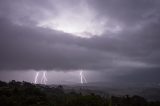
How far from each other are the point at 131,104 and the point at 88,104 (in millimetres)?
27039

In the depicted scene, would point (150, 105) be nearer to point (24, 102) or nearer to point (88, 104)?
point (88, 104)

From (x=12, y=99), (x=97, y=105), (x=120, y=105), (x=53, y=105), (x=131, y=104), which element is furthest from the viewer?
(x=131, y=104)

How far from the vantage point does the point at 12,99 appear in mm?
62031

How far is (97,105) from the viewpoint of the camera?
53562mm

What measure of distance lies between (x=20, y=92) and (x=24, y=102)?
15.7 metres

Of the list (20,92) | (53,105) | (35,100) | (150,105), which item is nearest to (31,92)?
(20,92)

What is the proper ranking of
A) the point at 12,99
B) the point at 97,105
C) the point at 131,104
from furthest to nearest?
1. the point at 131,104
2. the point at 12,99
3. the point at 97,105

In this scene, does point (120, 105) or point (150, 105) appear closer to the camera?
point (120, 105)

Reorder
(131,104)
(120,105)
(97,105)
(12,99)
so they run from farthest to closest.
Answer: (131,104) → (120,105) → (12,99) → (97,105)

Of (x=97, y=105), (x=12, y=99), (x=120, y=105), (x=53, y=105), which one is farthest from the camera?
(x=120, y=105)

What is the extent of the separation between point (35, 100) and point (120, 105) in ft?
73.0

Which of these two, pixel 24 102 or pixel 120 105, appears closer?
pixel 24 102

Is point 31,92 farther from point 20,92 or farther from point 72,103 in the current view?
point 72,103

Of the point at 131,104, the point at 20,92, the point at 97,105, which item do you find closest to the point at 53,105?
the point at 97,105
